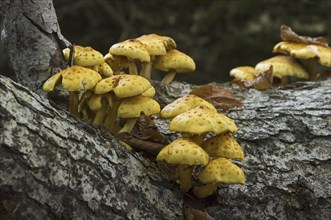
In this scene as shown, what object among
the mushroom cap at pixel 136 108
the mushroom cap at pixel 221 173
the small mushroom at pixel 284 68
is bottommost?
the mushroom cap at pixel 221 173

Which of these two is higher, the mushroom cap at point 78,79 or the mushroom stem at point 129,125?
the mushroom cap at point 78,79

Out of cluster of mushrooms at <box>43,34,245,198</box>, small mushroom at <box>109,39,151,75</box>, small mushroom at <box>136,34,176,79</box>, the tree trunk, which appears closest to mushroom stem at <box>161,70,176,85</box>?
the tree trunk

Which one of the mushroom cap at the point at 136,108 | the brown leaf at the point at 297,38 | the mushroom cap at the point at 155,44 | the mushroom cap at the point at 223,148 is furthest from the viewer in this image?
the brown leaf at the point at 297,38

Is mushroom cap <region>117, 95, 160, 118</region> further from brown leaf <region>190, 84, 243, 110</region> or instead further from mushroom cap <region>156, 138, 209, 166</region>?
brown leaf <region>190, 84, 243, 110</region>

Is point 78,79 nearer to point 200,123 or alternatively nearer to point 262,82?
point 200,123

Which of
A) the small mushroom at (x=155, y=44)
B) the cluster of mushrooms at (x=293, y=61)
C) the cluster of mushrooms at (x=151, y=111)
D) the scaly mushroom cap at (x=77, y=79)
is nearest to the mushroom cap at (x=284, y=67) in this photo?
the cluster of mushrooms at (x=293, y=61)

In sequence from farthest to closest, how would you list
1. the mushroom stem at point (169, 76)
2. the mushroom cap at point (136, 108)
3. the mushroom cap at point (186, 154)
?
the mushroom stem at point (169, 76)
the mushroom cap at point (136, 108)
the mushroom cap at point (186, 154)

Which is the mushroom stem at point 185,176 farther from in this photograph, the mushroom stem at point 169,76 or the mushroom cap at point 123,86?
the mushroom stem at point 169,76

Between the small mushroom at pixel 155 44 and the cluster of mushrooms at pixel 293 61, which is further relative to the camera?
the cluster of mushrooms at pixel 293 61
